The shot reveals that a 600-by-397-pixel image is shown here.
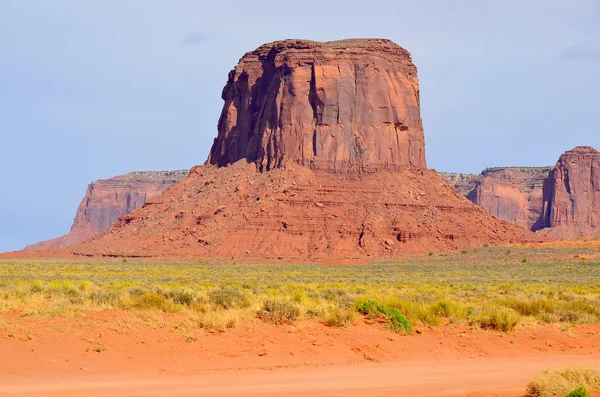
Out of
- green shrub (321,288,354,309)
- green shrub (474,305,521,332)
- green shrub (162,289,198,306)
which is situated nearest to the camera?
green shrub (474,305,521,332)

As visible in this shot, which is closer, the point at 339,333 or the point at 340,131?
the point at 339,333

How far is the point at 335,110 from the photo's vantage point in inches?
3829

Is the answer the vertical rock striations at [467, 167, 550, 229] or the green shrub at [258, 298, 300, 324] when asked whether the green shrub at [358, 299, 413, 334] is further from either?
the vertical rock striations at [467, 167, 550, 229]

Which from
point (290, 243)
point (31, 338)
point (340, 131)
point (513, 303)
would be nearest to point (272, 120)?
point (340, 131)

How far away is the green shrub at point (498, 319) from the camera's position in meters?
23.4

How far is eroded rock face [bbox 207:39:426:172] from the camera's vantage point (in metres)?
96.3

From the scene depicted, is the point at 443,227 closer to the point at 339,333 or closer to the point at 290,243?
the point at 290,243

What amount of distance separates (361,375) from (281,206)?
235 feet

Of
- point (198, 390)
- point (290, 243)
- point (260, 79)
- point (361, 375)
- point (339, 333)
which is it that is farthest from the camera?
point (260, 79)

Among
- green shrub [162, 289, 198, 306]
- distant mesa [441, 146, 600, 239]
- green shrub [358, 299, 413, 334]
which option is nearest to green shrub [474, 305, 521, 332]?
green shrub [358, 299, 413, 334]

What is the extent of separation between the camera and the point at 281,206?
89812mm

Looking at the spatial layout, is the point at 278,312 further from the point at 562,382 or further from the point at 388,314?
the point at 562,382

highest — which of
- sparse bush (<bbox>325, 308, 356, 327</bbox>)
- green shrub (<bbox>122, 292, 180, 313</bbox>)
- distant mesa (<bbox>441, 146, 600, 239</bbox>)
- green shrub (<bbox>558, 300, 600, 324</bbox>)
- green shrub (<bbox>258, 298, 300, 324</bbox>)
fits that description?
distant mesa (<bbox>441, 146, 600, 239</bbox>)

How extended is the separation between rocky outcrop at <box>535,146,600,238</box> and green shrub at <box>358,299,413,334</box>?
143 meters
